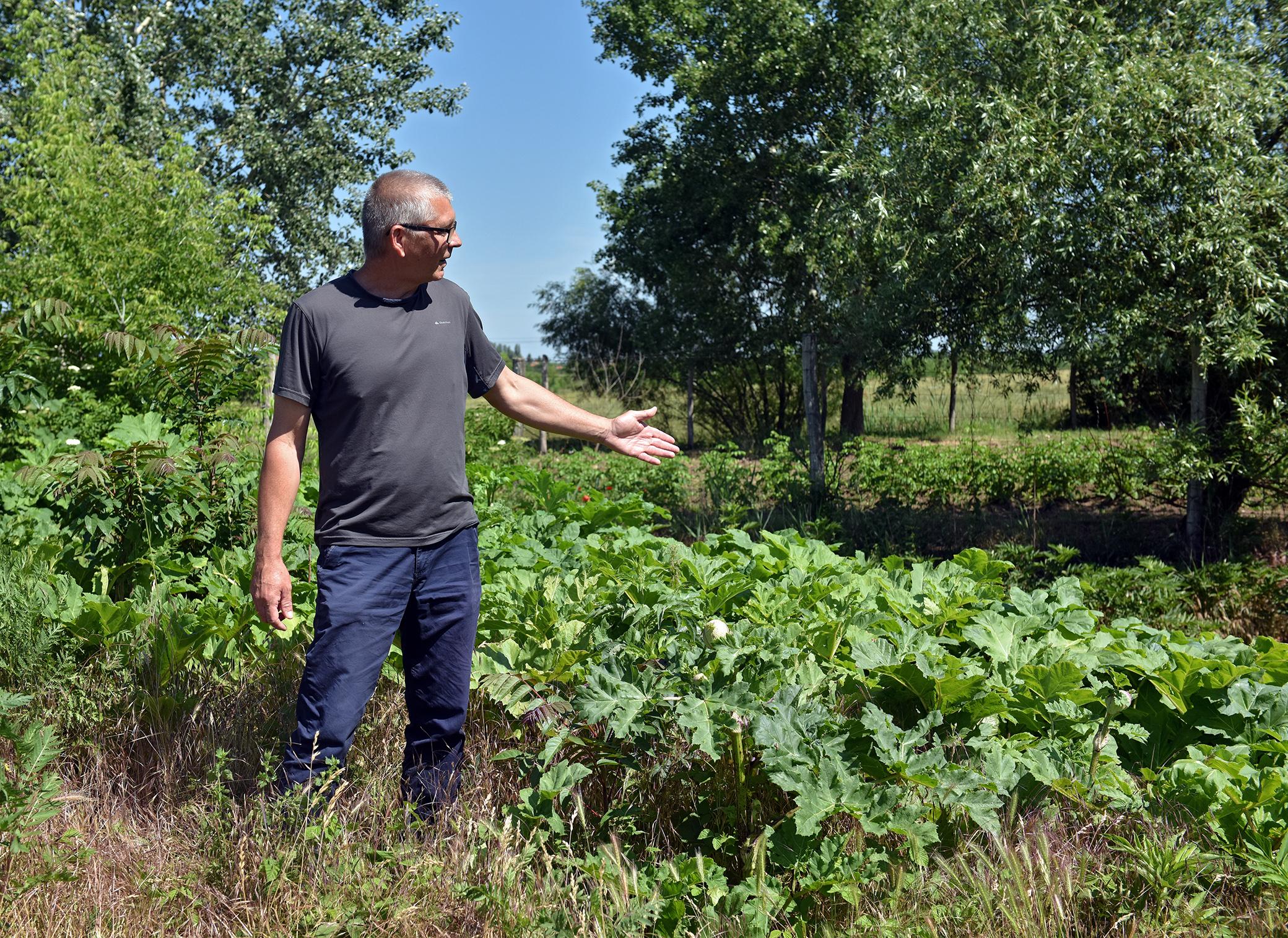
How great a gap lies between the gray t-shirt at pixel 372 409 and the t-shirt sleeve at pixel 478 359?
0.76ft

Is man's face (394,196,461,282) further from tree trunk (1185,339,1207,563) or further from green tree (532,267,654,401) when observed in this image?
green tree (532,267,654,401)

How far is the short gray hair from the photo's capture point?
2725 mm

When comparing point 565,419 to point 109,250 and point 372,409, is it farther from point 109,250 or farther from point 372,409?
point 109,250

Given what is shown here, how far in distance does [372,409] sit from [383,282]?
1.20ft

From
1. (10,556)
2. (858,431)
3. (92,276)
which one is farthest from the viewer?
(858,431)

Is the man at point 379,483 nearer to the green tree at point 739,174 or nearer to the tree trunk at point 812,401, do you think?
Answer: the green tree at point 739,174

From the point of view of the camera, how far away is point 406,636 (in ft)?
9.70

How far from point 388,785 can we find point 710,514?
653 centimetres

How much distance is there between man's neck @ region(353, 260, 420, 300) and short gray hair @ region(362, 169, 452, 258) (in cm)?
5

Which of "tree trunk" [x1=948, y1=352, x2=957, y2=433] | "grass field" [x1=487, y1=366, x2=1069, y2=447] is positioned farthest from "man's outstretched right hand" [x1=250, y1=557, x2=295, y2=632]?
"grass field" [x1=487, y1=366, x2=1069, y2=447]

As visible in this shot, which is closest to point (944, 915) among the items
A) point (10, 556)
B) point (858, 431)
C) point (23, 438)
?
point (10, 556)

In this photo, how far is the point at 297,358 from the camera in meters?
2.68

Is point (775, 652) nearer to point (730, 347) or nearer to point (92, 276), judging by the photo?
point (92, 276)

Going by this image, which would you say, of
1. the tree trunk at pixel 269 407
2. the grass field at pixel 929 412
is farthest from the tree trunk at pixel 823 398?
the tree trunk at pixel 269 407
